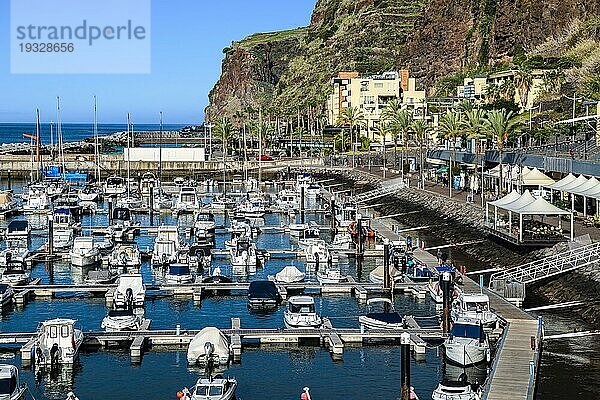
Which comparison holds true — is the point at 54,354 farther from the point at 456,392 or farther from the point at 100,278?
the point at 456,392

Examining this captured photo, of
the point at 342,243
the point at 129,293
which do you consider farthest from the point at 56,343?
the point at 342,243

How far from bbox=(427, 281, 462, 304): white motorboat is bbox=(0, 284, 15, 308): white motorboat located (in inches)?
914

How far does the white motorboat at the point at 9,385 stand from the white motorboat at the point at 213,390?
635 cm

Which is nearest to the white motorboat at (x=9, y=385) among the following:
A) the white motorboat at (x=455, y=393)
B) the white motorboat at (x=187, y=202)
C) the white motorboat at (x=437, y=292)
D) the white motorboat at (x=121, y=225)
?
the white motorboat at (x=455, y=393)

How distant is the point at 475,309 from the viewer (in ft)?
140

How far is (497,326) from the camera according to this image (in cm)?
4128

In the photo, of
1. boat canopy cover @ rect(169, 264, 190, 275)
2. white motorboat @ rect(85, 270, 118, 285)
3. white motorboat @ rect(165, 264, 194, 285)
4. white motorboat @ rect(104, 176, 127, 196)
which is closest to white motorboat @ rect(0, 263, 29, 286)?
white motorboat @ rect(85, 270, 118, 285)

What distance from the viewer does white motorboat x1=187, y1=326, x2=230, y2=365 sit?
39000 mm

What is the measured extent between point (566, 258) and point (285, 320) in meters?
16.1

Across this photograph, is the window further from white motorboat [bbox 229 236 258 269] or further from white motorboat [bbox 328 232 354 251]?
white motorboat [bbox 328 232 354 251]

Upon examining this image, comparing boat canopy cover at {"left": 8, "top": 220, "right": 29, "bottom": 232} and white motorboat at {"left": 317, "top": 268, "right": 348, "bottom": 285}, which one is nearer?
white motorboat at {"left": 317, "top": 268, "right": 348, "bottom": 285}

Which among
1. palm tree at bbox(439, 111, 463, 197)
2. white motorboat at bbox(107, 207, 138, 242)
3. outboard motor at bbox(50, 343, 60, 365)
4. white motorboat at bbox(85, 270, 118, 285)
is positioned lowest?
outboard motor at bbox(50, 343, 60, 365)

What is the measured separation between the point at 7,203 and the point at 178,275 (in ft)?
163

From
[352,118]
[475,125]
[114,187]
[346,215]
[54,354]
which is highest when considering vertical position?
→ [352,118]
